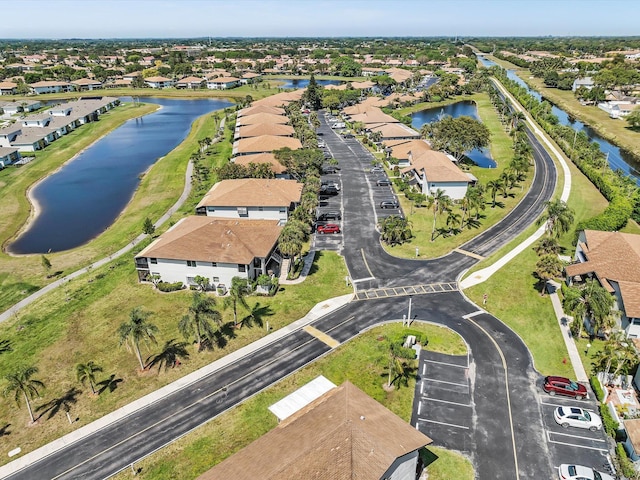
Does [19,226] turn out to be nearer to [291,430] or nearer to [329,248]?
[329,248]

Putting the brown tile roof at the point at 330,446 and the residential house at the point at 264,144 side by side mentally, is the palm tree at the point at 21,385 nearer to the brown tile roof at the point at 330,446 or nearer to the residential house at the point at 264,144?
the brown tile roof at the point at 330,446

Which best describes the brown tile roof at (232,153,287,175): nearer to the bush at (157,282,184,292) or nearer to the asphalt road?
the asphalt road

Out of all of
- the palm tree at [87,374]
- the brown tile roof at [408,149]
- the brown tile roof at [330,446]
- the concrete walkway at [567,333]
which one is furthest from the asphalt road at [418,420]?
the brown tile roof at [408,149]

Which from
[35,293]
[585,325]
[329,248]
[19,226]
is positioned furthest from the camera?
[19,226]

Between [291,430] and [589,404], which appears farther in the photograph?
[589,404]

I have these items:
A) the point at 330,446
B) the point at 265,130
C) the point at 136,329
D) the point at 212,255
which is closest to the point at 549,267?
the point at 330,446

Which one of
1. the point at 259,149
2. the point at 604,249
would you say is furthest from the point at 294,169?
the point at 604,249
